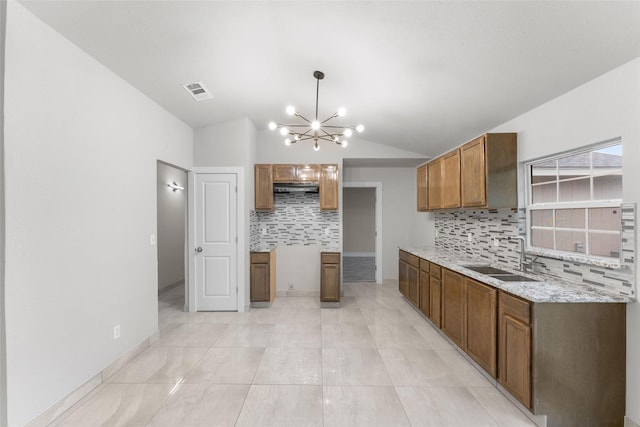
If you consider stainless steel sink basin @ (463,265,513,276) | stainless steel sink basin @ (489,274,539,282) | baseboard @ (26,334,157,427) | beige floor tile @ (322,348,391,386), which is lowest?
beige floor tile @ (322,348,391,386)

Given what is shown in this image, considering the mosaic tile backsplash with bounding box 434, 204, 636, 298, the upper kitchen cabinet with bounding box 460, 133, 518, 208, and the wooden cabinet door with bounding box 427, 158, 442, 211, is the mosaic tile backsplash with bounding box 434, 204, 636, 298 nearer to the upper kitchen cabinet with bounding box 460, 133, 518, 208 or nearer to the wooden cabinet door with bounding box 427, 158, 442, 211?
the upper kitchen cabinet with bounding box 460, 133, 518, 208

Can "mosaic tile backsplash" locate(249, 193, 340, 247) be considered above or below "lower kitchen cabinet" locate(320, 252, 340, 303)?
above

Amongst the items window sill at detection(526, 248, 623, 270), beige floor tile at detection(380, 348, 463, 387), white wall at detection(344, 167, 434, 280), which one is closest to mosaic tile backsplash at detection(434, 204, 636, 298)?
window sill at detection(526, 248, 623, 270)

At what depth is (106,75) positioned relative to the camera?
7.86 ft

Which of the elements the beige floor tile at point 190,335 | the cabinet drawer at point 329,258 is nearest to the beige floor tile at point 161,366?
the beige floor tile at point 190,335

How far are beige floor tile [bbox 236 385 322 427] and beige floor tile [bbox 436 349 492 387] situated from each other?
1.29m

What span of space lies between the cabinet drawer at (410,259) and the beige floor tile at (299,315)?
1594 millimetres

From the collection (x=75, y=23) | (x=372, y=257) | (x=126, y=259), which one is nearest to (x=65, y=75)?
(x=75, y=23)

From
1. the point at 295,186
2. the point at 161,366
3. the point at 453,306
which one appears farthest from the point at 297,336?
the point at 295,186

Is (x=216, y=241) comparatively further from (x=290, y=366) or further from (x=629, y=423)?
(x=629, y=423)

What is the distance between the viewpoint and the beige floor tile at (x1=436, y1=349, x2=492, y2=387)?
7.66 feet

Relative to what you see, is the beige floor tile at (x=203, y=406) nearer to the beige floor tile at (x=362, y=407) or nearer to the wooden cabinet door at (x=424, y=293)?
the beige floor tile at (x=362, y=407)

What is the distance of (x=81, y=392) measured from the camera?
2.12m

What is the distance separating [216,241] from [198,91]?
2.09 m
